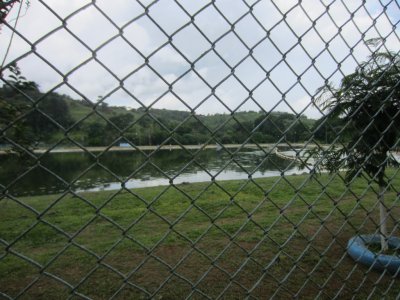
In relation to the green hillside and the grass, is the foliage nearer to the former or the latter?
the grass

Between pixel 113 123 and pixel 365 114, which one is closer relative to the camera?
pixel 113 123

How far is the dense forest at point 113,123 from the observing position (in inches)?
38.2

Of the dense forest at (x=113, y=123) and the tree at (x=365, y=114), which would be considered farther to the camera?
the tree at (x=365, y=114)

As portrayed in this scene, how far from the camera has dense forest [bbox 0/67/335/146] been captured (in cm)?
97

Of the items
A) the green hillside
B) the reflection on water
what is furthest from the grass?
the green hillside

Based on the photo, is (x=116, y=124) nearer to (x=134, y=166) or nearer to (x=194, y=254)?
(x=134, y=166)

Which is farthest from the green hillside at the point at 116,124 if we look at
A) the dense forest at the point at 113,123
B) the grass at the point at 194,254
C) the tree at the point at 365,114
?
the tree at the point at 365,114

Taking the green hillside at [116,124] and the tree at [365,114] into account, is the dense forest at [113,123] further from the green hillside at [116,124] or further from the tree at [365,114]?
the tree at [365,114]

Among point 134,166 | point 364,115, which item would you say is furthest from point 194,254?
point 364,115

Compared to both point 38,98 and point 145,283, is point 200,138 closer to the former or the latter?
point 38,98

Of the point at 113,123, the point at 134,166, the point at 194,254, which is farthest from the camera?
the point at 194,254

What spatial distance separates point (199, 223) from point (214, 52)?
479 centimetres

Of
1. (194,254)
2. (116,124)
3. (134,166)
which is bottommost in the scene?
(194,254)

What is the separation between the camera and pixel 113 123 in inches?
41.3
